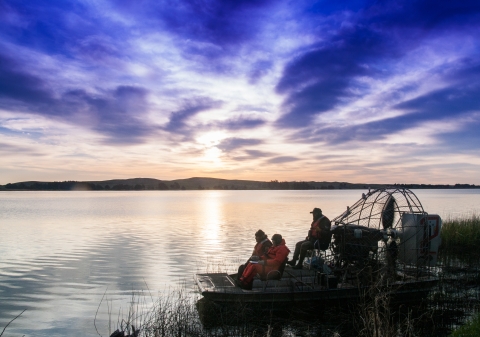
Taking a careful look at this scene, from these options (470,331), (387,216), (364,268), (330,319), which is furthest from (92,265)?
(470,331)

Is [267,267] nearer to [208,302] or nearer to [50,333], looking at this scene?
[208,302]

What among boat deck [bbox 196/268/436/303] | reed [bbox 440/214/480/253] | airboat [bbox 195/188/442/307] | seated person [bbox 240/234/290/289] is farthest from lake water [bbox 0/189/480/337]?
reed [bbox 440/214/480/253]

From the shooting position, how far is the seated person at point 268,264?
1238 centimetres

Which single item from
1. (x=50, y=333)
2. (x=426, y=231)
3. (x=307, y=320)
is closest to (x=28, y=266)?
(x=50, y=333)

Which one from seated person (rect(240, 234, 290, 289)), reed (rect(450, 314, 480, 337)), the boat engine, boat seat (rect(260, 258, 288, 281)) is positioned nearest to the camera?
reed (rect(450, 314, 480, 337))

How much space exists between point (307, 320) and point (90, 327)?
21.0 feet

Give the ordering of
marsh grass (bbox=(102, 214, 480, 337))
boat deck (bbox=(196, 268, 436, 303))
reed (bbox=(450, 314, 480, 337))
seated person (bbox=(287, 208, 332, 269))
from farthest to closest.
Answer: seated person (bbox=(287, 208, 332, 269)) → boat deck (bbox=(196, 268, 436, 303)) → marsh grass (bbox=(102, 214, 480, 337)) → reed (bbox=(450, 314, 480, 337))

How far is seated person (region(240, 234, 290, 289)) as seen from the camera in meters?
12.4

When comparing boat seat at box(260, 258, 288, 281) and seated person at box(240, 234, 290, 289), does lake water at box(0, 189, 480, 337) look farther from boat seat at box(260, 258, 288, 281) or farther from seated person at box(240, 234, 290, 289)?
boat seat at box(260, 258, 288, 281)

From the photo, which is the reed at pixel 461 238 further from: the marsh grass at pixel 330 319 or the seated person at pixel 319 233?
the seated person at pixel 319 233

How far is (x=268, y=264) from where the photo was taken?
12656mm

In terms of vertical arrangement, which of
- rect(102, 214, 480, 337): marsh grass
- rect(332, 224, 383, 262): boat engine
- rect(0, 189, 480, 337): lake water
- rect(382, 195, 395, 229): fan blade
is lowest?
rect(0, 189, 480, 337): lake water

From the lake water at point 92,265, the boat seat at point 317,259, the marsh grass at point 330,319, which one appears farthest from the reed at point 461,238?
the boat seat at point 317,259

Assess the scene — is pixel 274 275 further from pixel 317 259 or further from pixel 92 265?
pixel 92 265
